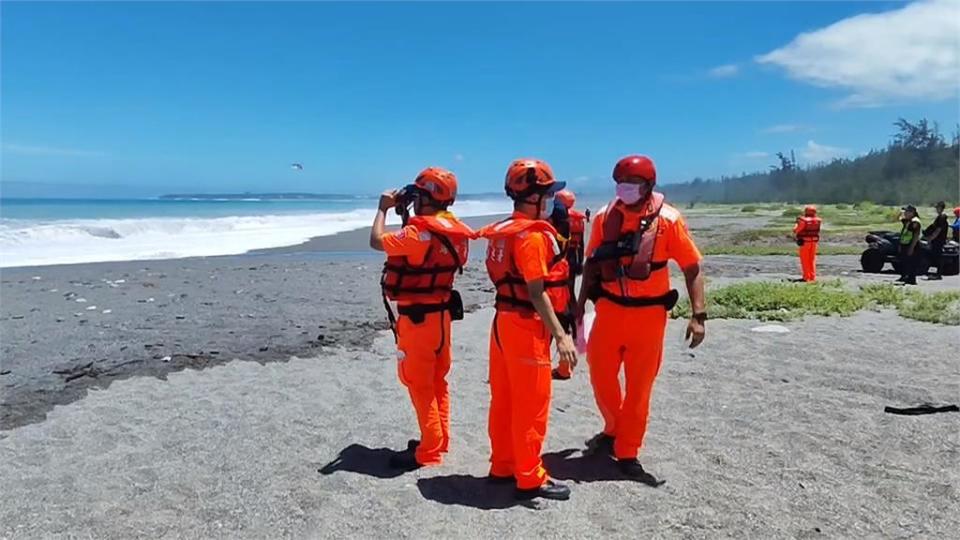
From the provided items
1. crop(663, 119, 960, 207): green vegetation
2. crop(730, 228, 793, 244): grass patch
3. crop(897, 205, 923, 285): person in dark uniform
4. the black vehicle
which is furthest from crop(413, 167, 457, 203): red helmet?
crop(663, 119, 960, 207): green vegetation

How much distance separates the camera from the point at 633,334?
473 centimetres

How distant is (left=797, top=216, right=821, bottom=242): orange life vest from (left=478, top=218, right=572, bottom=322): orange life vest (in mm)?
12189

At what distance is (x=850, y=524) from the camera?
13.7ft

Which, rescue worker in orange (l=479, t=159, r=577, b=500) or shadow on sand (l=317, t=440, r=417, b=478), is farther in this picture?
shadow on sand (l=317, t=440, r=417, b=478)

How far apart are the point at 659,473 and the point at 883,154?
8307cm

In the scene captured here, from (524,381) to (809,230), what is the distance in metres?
12.6

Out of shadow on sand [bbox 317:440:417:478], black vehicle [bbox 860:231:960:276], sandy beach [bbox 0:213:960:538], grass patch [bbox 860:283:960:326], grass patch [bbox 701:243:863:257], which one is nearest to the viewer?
sandy beach [bbox 0:213:960:538]

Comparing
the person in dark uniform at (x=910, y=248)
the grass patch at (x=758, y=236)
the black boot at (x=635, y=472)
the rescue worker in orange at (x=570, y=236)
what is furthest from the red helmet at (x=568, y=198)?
the grass patch at (x=758, y=236)

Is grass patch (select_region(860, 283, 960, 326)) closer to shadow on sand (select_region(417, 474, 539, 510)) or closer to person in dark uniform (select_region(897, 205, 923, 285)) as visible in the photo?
person in dark uniform (select_region(897, 205, 923, 285))

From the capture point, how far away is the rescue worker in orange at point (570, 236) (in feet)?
16.0

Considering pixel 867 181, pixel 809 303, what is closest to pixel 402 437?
pixel 809 303

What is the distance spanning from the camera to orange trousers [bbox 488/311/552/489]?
4.38m

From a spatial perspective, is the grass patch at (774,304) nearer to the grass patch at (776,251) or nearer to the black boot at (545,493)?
the black boot at (545,493)

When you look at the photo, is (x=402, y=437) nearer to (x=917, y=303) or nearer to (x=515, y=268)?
(x=515, y=268)
